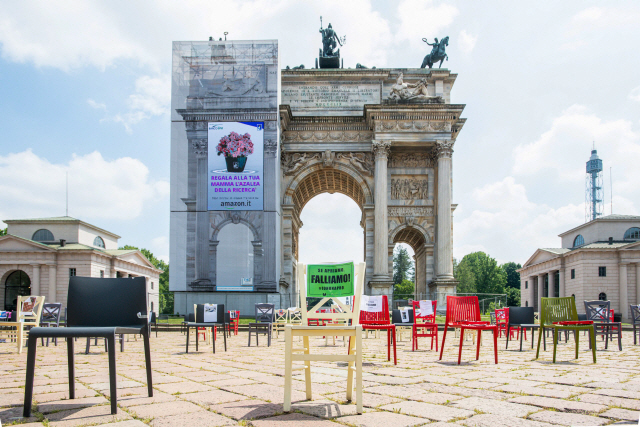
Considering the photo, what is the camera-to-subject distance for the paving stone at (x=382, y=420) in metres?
4.09

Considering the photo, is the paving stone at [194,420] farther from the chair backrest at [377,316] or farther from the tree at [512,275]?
the tree at [512,275]

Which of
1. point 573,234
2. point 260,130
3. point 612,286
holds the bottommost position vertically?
point 612,286

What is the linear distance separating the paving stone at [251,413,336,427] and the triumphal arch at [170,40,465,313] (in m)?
24.4

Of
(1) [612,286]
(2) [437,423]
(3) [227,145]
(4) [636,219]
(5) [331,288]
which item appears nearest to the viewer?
(2) [437,423]

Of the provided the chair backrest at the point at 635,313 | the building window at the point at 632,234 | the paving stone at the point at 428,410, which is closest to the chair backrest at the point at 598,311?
the chair backrest at the point at 635,313

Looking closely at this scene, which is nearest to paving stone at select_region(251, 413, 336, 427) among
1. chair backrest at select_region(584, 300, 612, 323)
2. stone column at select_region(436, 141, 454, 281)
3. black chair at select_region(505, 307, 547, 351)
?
black chair at select_region(505, 307, 547, 351)

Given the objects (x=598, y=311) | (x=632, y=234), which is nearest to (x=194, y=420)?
(x=598, y=311)

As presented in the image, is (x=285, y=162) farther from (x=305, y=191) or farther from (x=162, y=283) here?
(x=162, y=283)

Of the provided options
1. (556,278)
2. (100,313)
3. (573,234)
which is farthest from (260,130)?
(573,234)

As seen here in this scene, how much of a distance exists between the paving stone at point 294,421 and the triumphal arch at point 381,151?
2671 cm

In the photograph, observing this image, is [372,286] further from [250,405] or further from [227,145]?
[250,405]

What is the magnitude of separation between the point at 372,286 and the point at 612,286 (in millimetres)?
25855

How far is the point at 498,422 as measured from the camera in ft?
13.7

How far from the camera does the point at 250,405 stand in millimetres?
4844
